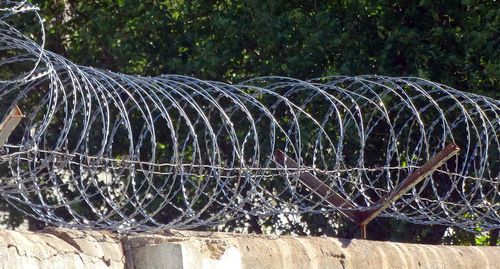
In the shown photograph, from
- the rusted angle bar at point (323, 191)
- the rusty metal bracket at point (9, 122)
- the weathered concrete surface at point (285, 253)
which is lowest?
the weathered concrete surface at point (285, 253)

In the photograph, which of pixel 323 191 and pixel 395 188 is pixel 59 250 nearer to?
pixel 323 191

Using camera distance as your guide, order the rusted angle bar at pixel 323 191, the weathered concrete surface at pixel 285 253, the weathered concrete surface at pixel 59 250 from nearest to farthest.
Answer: the weathered concrete surface at pixel 59 250 → the weathered concrete surface at pixel 285 253 → the rusted angle bar at pixel 323 191

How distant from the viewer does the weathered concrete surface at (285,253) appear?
443cm

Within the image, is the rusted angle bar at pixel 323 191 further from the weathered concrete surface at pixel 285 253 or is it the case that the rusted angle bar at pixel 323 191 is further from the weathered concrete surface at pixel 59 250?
the weathered concrete surface at pixel 59 250

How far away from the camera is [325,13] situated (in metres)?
8.88

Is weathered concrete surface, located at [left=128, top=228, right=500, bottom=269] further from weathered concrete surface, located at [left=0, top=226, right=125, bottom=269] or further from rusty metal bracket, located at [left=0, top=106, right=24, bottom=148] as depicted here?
rusty metal bracket, located at [left=0, top=106, right=24, bottom=148]

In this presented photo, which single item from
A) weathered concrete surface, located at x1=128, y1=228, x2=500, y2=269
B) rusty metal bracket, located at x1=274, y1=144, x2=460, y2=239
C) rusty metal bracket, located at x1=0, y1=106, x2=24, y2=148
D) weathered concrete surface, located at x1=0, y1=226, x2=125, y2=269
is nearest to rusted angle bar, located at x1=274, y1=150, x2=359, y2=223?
rusty metal bracket, located at x1=274, y1=144, x2=460, y2=239

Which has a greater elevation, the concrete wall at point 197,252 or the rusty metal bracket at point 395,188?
the rusty metal bracket at point 395,188

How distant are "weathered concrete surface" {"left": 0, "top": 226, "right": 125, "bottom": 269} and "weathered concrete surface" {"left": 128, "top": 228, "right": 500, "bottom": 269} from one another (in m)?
0.16

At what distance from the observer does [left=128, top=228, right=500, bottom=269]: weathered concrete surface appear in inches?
175

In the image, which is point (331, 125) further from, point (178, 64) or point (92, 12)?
point (92, 12)

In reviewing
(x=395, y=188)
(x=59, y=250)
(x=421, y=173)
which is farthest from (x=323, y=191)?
(x=59, y=250)

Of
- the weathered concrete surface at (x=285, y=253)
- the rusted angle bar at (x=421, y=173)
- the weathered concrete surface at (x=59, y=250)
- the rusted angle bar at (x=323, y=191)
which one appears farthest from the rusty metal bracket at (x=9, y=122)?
the rusted angle bar at (x=421, y=173)

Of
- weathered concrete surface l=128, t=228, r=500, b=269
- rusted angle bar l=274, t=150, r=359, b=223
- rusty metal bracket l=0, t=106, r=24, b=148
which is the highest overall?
rusty metal bracket l=0, t=106, r=24, b=148
